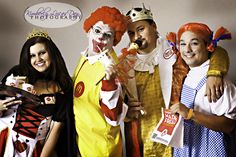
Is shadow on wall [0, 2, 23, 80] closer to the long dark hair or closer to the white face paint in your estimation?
the long dark hair

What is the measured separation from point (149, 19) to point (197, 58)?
178 mm

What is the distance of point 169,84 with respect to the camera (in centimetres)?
116

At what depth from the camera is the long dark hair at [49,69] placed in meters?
1.13

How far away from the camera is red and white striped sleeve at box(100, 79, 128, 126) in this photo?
1.04 metres

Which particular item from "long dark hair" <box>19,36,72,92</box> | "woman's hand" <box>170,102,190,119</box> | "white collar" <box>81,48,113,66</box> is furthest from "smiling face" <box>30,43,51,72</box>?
"woman's hand" <box>170,102,190,119</box>

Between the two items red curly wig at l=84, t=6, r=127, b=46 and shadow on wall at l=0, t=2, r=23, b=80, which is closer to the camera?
red curly wig at l=84, t=6, r=127, b=46

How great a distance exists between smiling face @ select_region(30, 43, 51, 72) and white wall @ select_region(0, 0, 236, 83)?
0.49 ft

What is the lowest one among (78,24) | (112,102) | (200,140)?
(200,140)

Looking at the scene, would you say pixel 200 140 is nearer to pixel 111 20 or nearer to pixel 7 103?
pixel 111 20

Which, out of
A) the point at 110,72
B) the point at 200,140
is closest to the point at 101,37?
the point at 110,72

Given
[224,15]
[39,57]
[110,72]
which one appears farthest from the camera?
[224,15]

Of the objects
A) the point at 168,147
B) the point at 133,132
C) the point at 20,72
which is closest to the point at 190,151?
the point at 168,147

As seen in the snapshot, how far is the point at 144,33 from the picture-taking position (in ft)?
3.92

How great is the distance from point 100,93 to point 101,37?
Result: 153 millimetres
